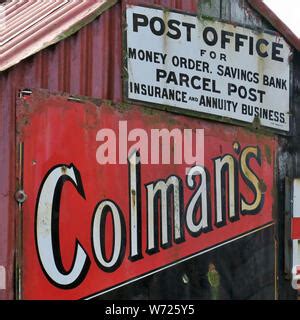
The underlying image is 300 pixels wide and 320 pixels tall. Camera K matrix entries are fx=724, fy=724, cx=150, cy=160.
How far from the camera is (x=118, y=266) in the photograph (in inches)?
241

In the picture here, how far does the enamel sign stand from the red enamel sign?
0.64 feet

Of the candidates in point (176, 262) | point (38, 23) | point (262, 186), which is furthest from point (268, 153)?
point (38, 23)

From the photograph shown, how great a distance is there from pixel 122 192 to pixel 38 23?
158 cm

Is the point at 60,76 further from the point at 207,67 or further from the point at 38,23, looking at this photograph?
the point at 207,67

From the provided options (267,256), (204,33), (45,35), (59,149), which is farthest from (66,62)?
(267,256)

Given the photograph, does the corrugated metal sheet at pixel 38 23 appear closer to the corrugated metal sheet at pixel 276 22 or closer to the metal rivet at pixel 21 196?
the metal rivet at pixel 21 196

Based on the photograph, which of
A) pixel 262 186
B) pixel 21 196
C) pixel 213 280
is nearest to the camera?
pixel 21 196

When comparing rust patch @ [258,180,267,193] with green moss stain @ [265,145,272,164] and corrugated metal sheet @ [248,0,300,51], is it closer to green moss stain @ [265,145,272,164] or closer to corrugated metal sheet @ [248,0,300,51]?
green moss stain @ [265,145,272,164]

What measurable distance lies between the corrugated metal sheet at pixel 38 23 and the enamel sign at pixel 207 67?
1.48 ft

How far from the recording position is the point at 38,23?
6.04 metres

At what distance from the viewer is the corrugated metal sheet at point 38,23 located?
5.60 meters

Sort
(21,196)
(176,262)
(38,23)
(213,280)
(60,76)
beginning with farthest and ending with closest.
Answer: (213,280), (176,262), (38,23), (60,76), (21,196)

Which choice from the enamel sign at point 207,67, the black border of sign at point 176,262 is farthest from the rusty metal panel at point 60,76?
the black border of sign at point 176,262
